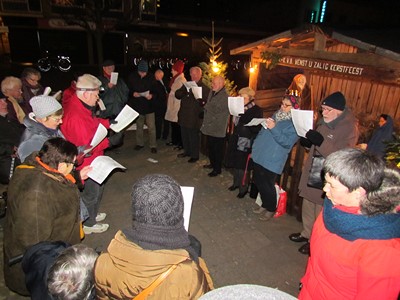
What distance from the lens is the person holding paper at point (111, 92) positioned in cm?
647

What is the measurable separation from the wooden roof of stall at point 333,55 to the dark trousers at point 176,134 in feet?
12.8

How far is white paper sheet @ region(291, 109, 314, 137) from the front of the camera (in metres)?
3.71

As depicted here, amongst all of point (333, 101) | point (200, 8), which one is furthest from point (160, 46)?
point (333, 101)

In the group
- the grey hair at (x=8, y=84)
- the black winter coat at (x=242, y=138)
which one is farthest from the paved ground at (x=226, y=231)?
the grey hair at (x=8, y=84)

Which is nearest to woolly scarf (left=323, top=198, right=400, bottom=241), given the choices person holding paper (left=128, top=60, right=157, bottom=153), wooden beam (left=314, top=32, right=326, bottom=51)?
person holding paper (left=128, top=60, right=157, bottom=153)

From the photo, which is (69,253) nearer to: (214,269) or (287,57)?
(214,269)

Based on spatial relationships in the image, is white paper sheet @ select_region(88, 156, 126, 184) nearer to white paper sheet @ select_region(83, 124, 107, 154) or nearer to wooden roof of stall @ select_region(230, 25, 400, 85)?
white paper sheet @ select_region(83, 124, 107, 154)

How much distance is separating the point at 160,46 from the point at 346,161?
77.7ft

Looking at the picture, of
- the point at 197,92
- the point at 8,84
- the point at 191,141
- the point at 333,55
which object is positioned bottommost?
the point at 191,141

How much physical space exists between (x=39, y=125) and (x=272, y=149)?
10.6 ft

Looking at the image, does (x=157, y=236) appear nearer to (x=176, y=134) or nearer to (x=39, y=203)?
(x=39, y=203)

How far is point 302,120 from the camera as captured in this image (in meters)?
3.79

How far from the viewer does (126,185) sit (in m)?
5.93

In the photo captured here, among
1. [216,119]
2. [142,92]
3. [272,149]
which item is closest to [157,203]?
[272,149]
